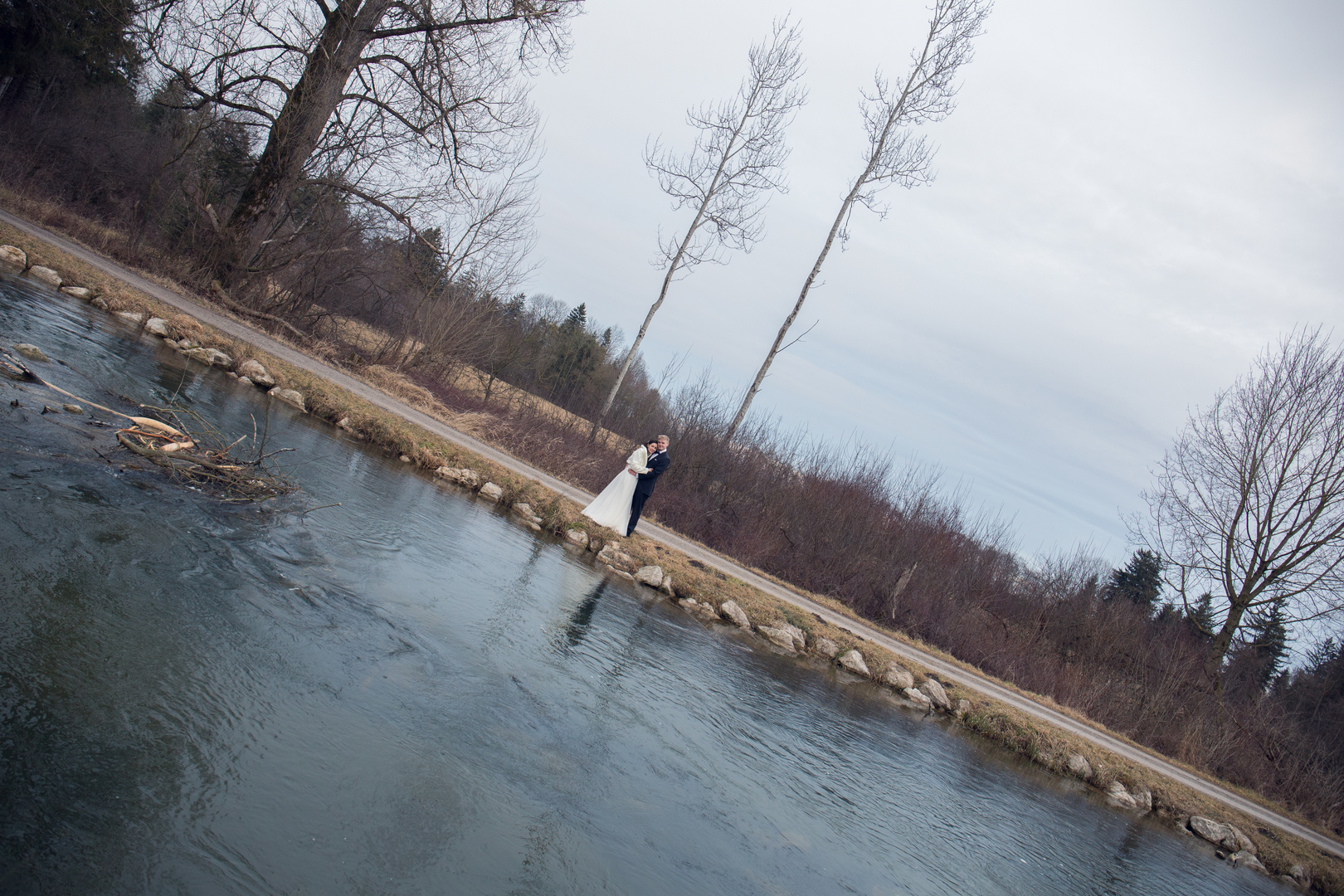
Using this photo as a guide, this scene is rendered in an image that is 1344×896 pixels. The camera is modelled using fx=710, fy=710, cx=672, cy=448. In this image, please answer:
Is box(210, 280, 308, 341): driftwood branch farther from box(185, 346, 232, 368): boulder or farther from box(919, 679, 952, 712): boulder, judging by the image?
box(919, 679, 952, 712): boulder

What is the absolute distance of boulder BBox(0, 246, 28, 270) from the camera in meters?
14.9

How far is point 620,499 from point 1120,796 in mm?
11755

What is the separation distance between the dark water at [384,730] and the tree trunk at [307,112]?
963 cm

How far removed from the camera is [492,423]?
20.6 m

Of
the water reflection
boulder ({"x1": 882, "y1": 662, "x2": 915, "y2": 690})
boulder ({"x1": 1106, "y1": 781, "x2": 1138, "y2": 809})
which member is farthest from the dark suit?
boulder ({"x1": 1106, "y1": 781, "x2": 1138, "y2": 809})

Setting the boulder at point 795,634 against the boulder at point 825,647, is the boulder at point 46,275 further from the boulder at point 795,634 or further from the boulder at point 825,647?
the boulder at point 825,647

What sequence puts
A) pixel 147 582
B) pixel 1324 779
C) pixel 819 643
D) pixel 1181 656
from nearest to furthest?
pixel 147 582 < pixel 819 643 < pixel 1324 779 < pixel 1181 656

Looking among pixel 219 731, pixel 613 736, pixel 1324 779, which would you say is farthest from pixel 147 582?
pixel 1324 779

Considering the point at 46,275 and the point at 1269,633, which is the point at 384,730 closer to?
the point at 46,275

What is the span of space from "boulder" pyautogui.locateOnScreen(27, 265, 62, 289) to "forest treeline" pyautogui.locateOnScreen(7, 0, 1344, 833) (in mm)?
4550

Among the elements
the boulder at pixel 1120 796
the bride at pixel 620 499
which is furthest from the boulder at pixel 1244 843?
the bride at pixel 620 499

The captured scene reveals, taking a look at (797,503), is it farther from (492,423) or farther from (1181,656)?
(1181,656)

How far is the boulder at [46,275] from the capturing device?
589 inches

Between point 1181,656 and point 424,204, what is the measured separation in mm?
28624
